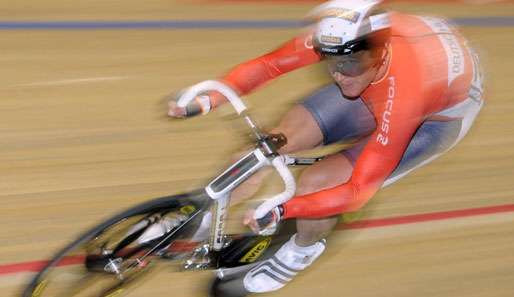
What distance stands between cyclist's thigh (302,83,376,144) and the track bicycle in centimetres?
27

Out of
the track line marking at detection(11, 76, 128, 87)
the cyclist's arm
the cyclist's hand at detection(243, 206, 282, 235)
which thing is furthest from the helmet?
the track line marking at detection(11, 76, 128, 87)

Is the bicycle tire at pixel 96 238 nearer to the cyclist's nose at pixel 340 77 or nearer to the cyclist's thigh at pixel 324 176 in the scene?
the cyclist's thigh at pixel 324 176

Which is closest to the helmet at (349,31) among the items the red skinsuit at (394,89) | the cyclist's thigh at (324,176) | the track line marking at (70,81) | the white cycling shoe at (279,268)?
the red skinsuit at (394,89)

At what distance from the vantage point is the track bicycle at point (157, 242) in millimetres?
2859

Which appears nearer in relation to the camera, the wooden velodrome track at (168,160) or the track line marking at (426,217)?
the wooden velodrome track at (168,160)

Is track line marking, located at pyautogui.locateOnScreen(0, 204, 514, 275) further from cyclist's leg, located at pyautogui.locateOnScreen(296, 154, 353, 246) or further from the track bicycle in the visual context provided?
the track bicycle

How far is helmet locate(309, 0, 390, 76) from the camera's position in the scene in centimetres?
277

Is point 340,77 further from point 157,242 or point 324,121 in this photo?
point 157,242

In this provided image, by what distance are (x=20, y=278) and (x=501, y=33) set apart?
197 inches

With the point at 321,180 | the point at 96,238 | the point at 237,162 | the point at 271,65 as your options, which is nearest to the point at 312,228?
the point at 321,180

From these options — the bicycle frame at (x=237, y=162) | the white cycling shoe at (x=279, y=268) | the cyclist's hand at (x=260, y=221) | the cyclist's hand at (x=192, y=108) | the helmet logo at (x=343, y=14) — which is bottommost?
the white cycling shoe at (x=279, y=268)

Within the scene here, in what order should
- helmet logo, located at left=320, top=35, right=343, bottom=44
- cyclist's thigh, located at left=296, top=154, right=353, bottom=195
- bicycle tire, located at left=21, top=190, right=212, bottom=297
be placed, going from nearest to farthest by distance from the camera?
helmet logo, located at left=320, top=35, right=343, bottom=44
bicycle tire, located at left=21, top=190, right=212, bottom=297
cyclist's thigh, located at left=296, top=154, right=353, bottom=195

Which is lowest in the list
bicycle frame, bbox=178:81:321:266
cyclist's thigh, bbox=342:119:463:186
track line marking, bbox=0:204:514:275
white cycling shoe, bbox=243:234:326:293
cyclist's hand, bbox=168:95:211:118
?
track line marking, bbox=0:204:514:275

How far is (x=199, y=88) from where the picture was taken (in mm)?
2887
